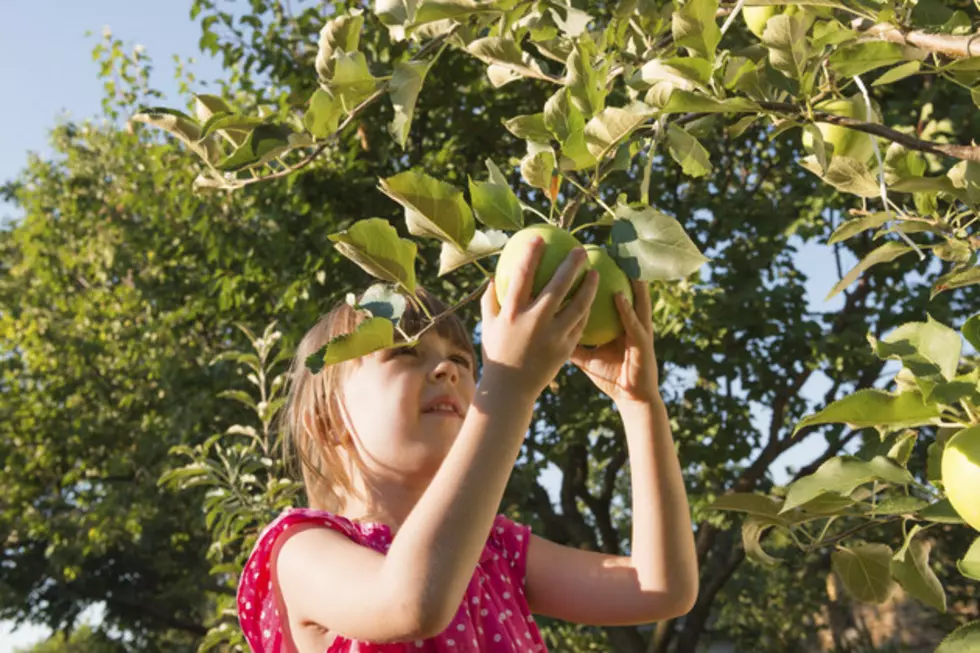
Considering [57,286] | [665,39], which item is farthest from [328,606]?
[57,286]

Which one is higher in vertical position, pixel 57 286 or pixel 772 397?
pixel 57 286

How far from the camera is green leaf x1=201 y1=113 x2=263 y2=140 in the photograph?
97 centimetres

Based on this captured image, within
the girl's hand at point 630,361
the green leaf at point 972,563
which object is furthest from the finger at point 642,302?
the green leaf at point 972,563

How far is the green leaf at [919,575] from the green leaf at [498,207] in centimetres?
55

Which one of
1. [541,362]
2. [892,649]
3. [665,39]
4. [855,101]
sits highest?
[665,39]

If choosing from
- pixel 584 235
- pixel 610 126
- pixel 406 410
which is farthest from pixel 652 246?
pixel 584 235

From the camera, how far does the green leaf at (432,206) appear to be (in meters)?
0.84

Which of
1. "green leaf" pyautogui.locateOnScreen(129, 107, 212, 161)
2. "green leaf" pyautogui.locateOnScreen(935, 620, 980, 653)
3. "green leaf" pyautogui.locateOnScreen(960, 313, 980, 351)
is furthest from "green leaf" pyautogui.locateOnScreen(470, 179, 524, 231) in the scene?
"green leaf" pyautogui.locateOnScreen(935, 620, 980, 653)

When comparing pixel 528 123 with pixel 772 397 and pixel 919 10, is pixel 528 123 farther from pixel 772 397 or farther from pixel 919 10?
pixel 772 397

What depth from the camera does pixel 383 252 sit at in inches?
35.2

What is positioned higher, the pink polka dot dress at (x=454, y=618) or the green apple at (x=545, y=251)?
the green apple at (x=545, y=251)

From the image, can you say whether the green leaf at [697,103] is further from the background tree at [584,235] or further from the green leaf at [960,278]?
the background tree at [584,235]

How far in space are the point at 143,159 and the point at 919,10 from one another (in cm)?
807

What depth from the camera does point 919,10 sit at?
97cm
